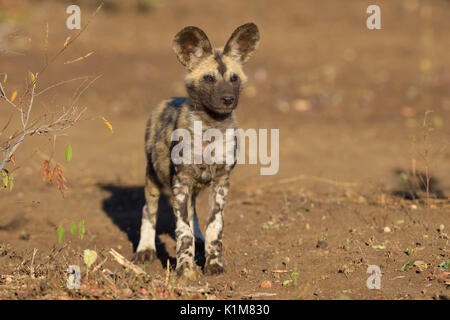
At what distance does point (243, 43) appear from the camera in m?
5.24

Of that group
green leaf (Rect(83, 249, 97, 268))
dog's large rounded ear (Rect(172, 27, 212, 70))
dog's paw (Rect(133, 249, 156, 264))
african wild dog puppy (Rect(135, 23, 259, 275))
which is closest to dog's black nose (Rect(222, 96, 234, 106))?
african wild dog puppy (Rect(135, 23, 259, 275))

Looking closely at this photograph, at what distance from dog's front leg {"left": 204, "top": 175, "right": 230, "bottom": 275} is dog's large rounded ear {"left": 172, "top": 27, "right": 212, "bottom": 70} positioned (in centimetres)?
100

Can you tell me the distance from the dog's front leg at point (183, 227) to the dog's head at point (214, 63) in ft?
2.17

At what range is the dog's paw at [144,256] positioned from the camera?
5.57 meters

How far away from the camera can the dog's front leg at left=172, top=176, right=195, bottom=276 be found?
4.85 meters

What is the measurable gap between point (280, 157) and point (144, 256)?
418 cm

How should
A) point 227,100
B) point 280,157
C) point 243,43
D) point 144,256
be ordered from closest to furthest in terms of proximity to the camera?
point 227,100, point 243,43, point 144,256, point 280,157

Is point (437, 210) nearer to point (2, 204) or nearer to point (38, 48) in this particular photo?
point (2, 204)

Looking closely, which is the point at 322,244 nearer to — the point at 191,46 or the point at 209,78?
the point at 209,78

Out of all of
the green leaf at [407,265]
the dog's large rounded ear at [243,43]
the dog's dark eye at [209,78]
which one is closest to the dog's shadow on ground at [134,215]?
the dog's dark eye at [209,78]

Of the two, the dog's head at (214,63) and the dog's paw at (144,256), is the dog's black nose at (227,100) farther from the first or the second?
the dog's paw at (144,256)

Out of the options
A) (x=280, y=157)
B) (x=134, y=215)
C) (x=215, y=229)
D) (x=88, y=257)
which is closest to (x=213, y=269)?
(x=215, y=229)

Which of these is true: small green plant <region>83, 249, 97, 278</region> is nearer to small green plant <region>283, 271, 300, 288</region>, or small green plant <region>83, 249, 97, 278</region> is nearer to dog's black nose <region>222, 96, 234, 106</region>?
small green plant <region>283, 271, 300, 288</region>
